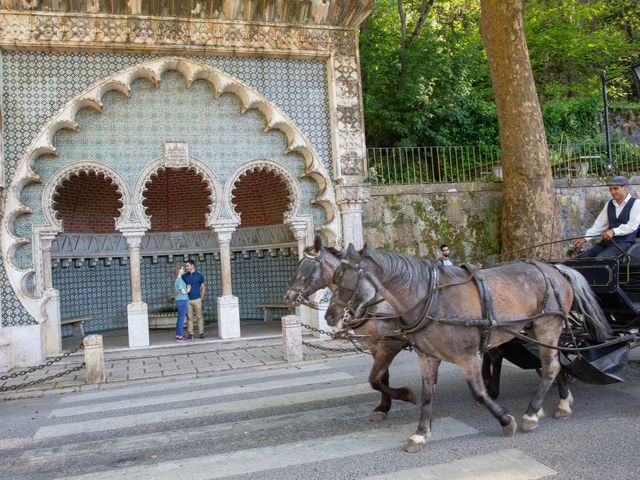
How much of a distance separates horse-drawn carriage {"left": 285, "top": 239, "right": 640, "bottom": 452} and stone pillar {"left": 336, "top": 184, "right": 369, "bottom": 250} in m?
6.32

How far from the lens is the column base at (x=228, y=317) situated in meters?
11.8

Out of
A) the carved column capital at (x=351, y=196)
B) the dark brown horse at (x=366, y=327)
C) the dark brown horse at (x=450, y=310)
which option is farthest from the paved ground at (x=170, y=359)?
the dark brown horse at (x=366, y=327)

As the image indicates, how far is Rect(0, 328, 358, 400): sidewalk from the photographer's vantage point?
857 centimetres

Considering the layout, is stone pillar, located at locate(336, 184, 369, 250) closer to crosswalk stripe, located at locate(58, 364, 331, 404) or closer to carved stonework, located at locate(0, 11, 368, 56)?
carved stonework, located at locate(0, 11, 368, 56)

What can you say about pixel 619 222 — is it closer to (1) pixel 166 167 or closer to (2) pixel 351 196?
(2) pixel 351 196

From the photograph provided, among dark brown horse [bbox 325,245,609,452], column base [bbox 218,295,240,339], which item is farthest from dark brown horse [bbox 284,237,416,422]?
column base [bbox 218,295,240,339]

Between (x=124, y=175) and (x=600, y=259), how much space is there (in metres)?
8.84

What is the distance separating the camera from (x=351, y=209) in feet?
39.5

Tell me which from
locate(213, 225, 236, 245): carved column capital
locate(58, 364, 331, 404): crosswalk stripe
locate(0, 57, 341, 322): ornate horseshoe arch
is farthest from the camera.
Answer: locate(213, 225, 236, 245): carved column capital

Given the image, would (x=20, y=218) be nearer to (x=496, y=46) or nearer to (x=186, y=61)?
(x=186, y=61)

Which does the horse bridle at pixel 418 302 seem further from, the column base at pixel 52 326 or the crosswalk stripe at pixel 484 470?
the column base at pixel 52 326

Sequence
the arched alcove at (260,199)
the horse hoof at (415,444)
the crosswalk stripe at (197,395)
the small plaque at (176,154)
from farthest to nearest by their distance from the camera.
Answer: the arched alcove at (260,199), the small plaque at (176,154), the crosswalk stripe at (197,395), the horse hoof at (415,444)

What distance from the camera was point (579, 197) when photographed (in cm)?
1378

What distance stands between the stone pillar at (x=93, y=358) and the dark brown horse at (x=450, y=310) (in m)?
4.98
